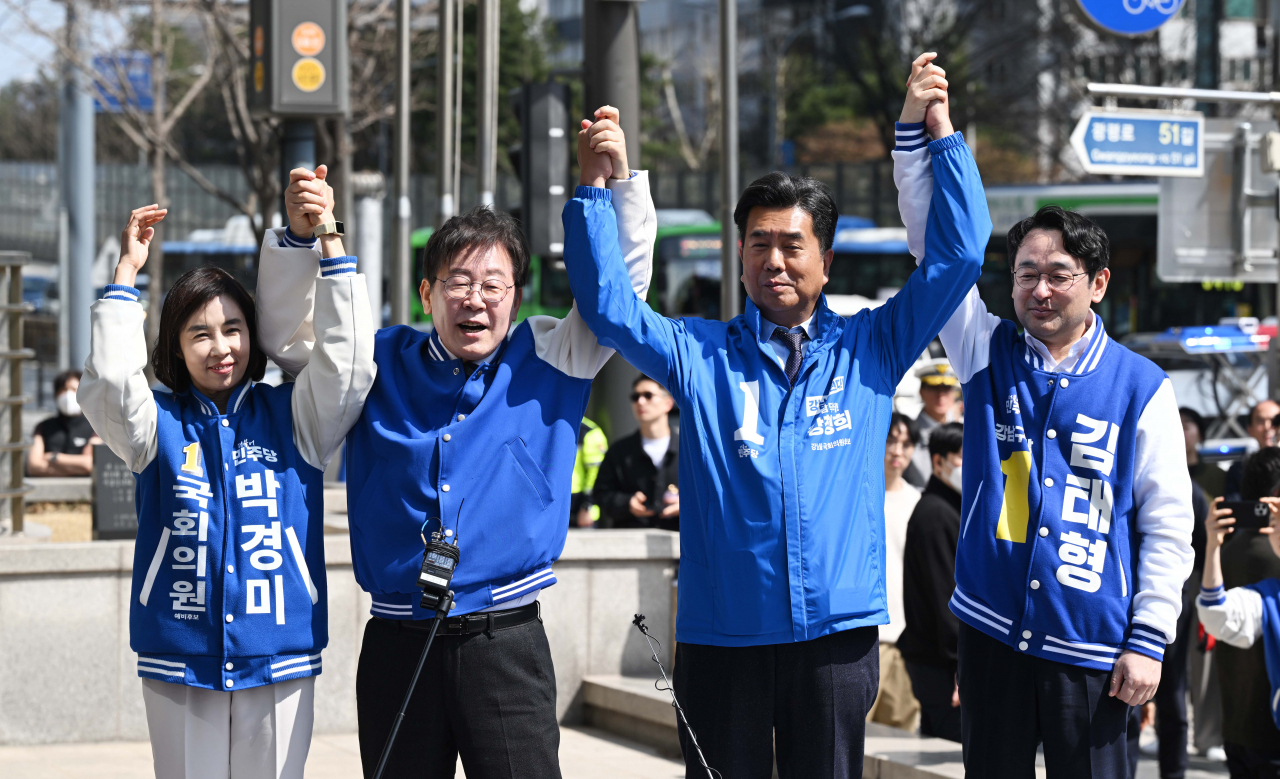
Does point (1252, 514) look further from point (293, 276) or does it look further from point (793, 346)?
point (293, 276)

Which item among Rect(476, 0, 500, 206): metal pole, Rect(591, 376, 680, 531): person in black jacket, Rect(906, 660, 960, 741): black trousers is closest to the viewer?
Rect(906, 660, 960, 741): black trousers

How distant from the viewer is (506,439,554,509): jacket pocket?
3.37m

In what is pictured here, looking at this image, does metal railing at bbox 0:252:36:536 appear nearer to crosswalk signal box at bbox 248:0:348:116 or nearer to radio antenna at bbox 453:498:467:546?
crosswalk signal box at bbox 248:0:348:116

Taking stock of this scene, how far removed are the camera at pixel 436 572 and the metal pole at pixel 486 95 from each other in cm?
896

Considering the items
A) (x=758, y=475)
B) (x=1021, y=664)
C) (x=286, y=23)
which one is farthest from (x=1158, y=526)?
(x=286, y=23)

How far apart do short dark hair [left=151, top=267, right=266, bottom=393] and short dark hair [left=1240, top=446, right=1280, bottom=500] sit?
3.89m

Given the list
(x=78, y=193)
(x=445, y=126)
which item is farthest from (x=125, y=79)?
(x=445, y=126)

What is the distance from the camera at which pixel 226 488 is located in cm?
340

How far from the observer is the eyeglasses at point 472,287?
3.38 metres

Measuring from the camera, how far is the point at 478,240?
3.40 meters

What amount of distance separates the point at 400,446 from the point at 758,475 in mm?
849

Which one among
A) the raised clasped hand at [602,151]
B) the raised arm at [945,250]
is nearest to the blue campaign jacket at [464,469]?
the raised clasped hand at [602,151]

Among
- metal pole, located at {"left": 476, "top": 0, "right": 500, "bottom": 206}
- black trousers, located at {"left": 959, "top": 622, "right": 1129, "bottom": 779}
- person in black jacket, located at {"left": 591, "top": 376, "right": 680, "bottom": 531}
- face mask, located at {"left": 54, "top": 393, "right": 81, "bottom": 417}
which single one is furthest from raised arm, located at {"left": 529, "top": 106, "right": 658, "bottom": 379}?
face mask, located at {"left": 54, "top": 393, "right": 81, "bottom": 417}

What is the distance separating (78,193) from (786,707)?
59.1ft
